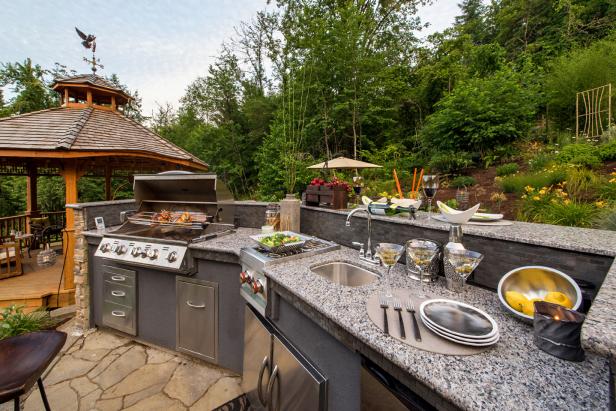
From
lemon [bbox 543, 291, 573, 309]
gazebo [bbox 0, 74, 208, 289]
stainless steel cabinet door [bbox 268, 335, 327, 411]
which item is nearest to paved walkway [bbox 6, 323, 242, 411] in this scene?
stainless steel cabinet door [bbox 268, 335, 327, 411]

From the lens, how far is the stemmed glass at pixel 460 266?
1.26 meters

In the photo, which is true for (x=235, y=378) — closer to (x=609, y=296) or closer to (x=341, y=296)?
(x=341, y=296)

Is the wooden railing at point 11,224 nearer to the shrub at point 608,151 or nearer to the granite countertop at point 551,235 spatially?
the granite countertop at point 551,235

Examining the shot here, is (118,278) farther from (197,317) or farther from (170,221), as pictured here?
(197,317)

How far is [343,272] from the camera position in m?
1.85

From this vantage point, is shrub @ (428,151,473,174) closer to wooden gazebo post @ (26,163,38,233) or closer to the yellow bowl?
the yellow bowl

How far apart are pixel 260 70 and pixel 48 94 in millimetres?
10874

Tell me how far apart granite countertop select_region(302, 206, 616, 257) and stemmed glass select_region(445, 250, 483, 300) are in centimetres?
18

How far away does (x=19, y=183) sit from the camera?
35.3 ft

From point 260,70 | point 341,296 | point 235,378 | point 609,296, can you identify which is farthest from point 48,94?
point 609,296

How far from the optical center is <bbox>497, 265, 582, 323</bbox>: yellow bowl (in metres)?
1.01

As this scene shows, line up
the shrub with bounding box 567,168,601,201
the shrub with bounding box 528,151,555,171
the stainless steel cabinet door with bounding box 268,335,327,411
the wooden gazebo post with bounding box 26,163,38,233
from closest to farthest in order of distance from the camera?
the stainless steel cabinet door with bounding box 268,335,327,411
the shrub with bounding box 567,168,601,201
the shrub with bounding box 528,151,555,171
the wooden gazebo post with bounding box 26,163,38,233

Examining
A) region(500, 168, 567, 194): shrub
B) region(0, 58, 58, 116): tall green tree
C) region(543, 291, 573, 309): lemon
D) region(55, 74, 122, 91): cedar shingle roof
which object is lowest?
region(543, 291, 573, 309): lemon

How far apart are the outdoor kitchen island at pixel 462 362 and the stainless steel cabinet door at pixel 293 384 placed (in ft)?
0.20
